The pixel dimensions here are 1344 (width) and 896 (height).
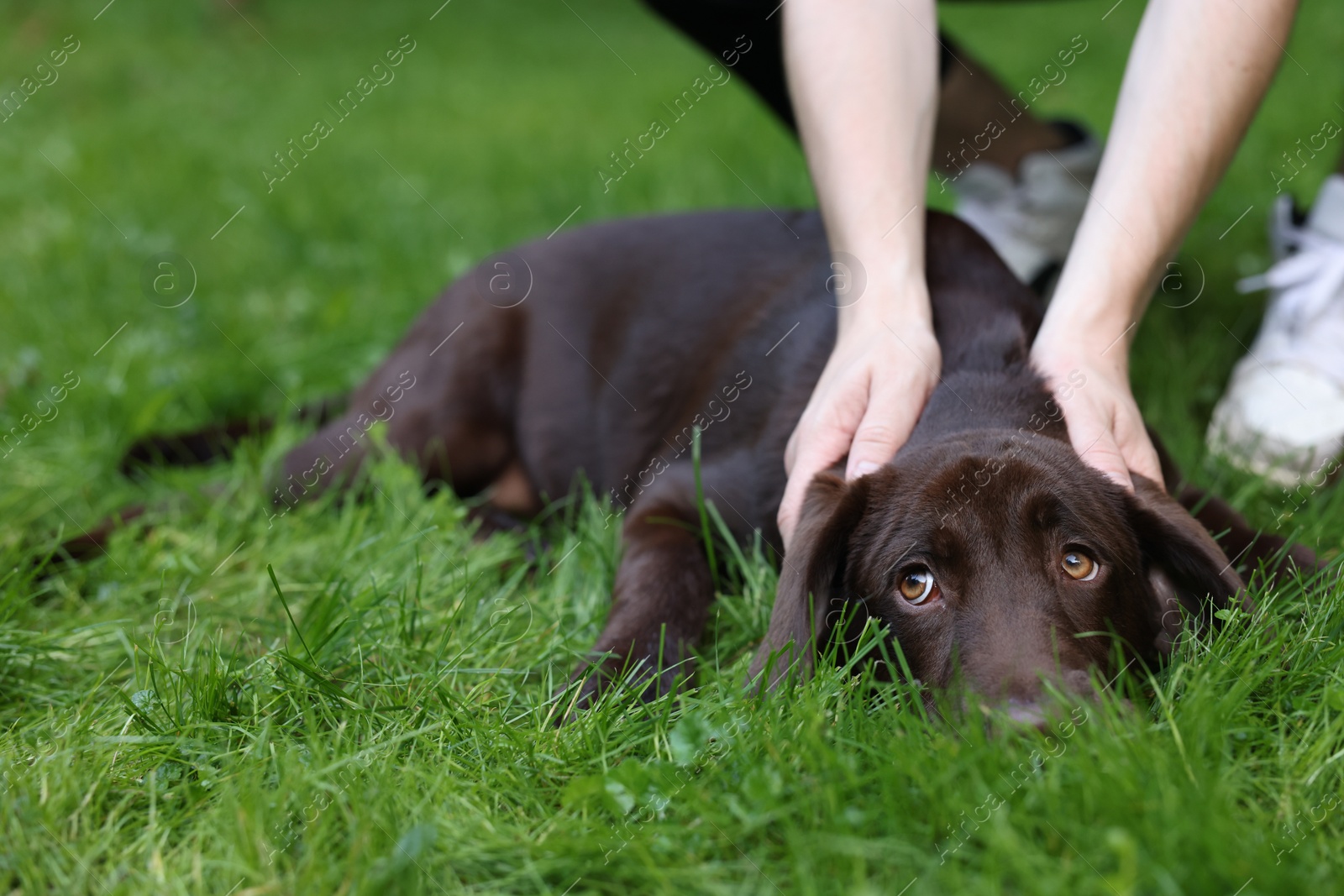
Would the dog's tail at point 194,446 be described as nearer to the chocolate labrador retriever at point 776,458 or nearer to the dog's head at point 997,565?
the chocolate labrador retriever at point 776,458

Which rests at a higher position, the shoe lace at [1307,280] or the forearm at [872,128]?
the forearm at [872,128]

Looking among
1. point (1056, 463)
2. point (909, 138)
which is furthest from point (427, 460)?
point (1056, 463)

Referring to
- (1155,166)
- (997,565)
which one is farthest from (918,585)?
(1155,166)

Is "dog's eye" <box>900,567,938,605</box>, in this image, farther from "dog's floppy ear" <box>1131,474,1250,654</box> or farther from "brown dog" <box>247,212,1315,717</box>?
"dog's floppy ear" <box>1131,474,1250,654</box>

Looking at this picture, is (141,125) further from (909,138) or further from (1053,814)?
(1053,814)

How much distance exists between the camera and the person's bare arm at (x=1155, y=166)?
6.93ft

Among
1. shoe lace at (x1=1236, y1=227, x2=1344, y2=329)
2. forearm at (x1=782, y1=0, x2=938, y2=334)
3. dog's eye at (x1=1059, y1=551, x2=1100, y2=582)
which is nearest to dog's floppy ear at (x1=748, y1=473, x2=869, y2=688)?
dog's eye at (x1=1059, y1=551, x2=1100, y2=582)

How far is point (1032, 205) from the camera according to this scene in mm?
3311

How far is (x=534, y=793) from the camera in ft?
5.31

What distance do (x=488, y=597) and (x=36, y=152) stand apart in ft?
19.6

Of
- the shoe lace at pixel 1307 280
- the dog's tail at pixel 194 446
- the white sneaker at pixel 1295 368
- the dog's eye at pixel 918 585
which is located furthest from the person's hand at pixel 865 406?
the dog's tail at pixel 194 446

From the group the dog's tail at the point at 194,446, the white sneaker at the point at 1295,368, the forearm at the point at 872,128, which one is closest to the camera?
the forearm at the point at 872,128

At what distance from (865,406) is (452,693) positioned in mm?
922

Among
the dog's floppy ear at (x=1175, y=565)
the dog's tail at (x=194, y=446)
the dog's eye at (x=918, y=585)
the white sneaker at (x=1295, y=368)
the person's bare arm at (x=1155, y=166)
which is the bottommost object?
the white sneaker at (x=1295, y=368)
